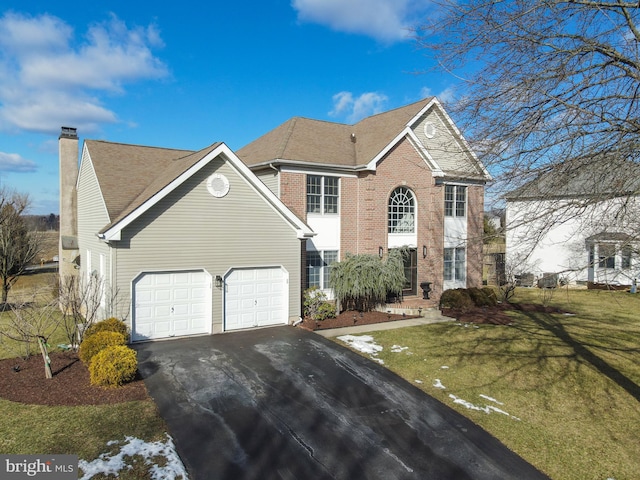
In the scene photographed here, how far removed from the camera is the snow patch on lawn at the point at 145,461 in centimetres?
636

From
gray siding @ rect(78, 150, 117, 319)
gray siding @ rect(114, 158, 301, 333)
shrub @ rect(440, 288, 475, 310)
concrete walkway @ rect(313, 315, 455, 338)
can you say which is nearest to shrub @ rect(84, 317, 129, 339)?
gray siding @ rect(78, 150, 117, 319)

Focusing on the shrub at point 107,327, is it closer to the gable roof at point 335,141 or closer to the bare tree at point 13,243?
the gable roof at point 335,141

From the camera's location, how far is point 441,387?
10.4 metres

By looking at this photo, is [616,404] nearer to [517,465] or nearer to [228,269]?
[517,465]

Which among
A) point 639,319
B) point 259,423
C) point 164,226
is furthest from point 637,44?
point 639,319

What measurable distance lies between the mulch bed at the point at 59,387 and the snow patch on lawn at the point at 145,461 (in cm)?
213

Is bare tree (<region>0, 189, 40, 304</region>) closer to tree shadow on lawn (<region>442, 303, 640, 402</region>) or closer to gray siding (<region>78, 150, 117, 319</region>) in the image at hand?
gray siding (<region>78, 150, 117, 319</region>)

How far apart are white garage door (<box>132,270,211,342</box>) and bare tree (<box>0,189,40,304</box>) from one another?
17269 millimetres

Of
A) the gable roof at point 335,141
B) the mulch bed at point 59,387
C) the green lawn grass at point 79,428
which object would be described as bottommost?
the green lawn grass at point 79,428

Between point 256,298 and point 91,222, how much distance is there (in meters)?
7.30

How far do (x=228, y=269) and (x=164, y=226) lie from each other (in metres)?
2.53

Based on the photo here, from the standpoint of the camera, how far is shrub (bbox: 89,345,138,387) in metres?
9.51

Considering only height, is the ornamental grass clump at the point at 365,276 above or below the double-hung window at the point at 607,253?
below
